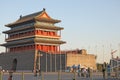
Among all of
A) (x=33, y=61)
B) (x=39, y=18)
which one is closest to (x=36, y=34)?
(x=39, y=18)

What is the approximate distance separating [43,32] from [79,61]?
12997 millimetres

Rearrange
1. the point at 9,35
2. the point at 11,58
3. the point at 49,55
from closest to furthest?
the point at 49,55
the point at 11,58
the point at 9,35

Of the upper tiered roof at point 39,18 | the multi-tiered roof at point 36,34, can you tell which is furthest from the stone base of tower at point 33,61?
the upper tiered roof at point 39,18

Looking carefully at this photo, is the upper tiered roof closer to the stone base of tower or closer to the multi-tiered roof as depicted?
the multi-tiered roof

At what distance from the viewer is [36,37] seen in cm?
8088

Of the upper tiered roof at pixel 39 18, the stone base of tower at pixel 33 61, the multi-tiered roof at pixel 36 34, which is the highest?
the upper tiered roof at pixel 39 18

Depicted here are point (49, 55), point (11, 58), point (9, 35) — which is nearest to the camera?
point (49, 55)

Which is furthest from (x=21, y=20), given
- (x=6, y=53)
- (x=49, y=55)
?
(x=49, y=55)

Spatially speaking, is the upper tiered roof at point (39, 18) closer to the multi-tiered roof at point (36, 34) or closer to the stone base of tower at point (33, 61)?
the multi-tiered roof at point (36, 34)

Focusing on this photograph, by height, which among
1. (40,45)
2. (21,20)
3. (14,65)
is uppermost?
(21,20)

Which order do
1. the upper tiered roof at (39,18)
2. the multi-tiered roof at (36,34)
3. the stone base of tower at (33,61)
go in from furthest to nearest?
the upper tiered roof at (39,18), the multi-tiered roof at (36,34), the stone base of tower at (33,61)

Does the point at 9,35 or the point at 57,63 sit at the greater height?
the point at 9,35

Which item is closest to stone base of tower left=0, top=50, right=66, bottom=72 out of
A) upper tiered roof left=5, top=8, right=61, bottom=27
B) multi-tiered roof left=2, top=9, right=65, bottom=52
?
multi-tiered roof left=2, top=9, right=65, bottom=52

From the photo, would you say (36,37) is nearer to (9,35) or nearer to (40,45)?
(40,45)
